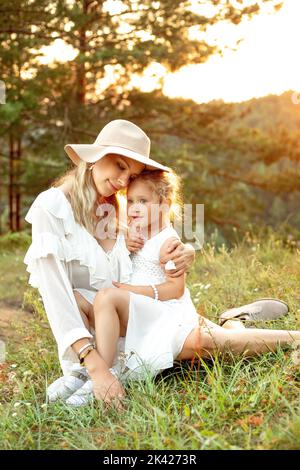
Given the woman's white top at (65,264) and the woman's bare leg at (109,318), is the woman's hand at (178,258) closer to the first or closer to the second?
the woman's white top at (65,264)

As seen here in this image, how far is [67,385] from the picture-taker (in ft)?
10.9

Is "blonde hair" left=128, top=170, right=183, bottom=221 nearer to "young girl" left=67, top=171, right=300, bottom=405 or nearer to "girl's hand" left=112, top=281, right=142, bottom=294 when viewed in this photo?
"young girl" left=67, top=171, right=300, bottom=405

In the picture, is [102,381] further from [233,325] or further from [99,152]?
[99,152]

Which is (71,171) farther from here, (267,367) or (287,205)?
(287,205)

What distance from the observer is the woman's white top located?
328 cm

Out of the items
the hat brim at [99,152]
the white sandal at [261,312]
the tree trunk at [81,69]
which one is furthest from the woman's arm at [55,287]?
the tree trunk at [81,69]

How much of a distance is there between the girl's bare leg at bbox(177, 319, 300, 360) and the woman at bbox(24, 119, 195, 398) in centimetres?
38

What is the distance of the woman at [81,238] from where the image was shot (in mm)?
3312

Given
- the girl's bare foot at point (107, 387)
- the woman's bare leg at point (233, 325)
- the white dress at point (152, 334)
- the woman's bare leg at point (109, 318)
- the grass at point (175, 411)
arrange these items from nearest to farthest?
the grass at point (175, 411) → the girl's bare foot at point (107, 387) → the woman's bare leg at point (109, 318) → the white dress at point (152, 334) → the woman's bare leg at point (233, 325)

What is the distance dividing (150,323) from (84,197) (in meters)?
0.76

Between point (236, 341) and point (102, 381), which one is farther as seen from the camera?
point (236, 341)

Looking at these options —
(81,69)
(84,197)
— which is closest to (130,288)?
(84,197)

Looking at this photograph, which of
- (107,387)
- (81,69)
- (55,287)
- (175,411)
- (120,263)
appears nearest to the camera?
(175,411)

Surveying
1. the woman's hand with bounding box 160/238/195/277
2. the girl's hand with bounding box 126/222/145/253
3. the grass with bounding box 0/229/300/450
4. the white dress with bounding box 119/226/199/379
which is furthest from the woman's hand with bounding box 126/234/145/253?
the grass with bounding box 0/229/300/450
